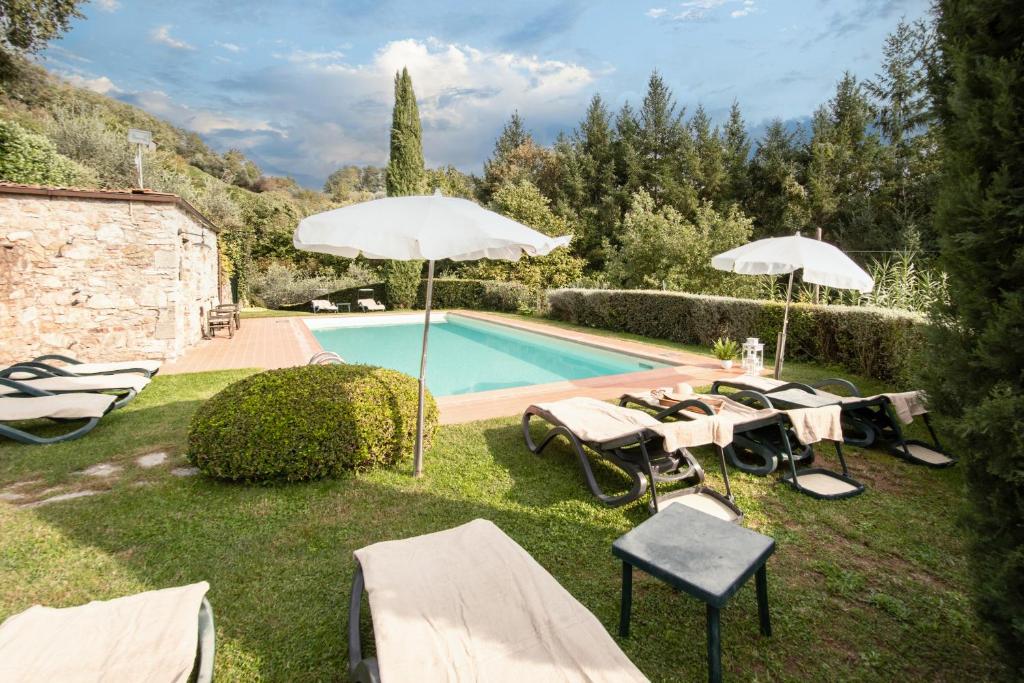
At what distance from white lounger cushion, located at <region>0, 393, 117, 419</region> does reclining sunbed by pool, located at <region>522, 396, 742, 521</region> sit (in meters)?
4.55

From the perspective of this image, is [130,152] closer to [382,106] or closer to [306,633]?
[382,106]

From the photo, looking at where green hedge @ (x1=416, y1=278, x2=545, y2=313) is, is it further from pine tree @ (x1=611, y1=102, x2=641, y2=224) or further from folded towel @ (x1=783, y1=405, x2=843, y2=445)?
folded towel @ (x1=783, y1=405, x2=843, y2=445)

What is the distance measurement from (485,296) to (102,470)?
650 inches

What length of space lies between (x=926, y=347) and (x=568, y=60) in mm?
50507

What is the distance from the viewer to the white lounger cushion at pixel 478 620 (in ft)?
5.35

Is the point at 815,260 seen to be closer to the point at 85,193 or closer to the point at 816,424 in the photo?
the point at 816,424

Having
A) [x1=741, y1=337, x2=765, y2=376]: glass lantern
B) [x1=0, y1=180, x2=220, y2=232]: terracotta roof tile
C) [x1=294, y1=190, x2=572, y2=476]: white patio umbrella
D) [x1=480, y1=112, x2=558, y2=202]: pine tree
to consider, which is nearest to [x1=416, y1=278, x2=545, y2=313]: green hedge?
[x1=741, y1=337, x2=765, y2=376]: glass lantern

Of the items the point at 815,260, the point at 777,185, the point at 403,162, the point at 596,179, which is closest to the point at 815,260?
the point at 815,260

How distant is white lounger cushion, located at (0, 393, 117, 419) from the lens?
4.49m

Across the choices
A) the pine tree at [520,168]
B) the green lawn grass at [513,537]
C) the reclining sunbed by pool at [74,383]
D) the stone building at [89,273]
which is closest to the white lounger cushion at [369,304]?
the stone building at [89,273]

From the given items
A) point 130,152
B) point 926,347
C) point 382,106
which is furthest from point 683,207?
point 926,347

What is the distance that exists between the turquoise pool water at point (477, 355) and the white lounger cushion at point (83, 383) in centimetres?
436

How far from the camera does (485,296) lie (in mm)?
20125

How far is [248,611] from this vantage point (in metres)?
2.44
